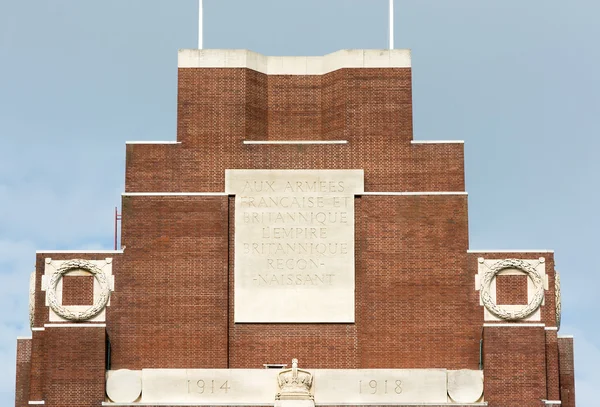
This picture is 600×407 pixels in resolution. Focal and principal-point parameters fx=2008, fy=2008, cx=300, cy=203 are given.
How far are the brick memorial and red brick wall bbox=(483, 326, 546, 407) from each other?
0.06 metres

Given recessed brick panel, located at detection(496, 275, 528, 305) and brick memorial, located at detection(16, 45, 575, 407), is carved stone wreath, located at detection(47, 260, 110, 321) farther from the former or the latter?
recessed brick panel, located at detection(496, 275, 528, 305)

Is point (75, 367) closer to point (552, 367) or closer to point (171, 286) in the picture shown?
point (171, 286)

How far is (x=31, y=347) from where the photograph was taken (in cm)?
8919

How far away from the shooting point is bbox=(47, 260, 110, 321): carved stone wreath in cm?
8688

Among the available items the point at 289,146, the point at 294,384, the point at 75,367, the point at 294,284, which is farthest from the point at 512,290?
the point at 75,367

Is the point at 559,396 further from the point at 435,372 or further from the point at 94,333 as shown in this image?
the point at 94,333

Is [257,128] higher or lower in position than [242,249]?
higher

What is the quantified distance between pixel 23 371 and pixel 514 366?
21912 mm

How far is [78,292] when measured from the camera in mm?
87438

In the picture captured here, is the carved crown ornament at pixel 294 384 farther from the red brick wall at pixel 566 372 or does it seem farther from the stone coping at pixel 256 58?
the stone coping at pixel 256 58

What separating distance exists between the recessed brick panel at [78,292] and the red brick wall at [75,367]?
1.54m

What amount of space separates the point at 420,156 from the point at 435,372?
10.5 metres

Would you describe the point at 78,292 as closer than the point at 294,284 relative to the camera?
Yes

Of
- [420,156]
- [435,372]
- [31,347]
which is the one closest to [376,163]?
[420,156]
